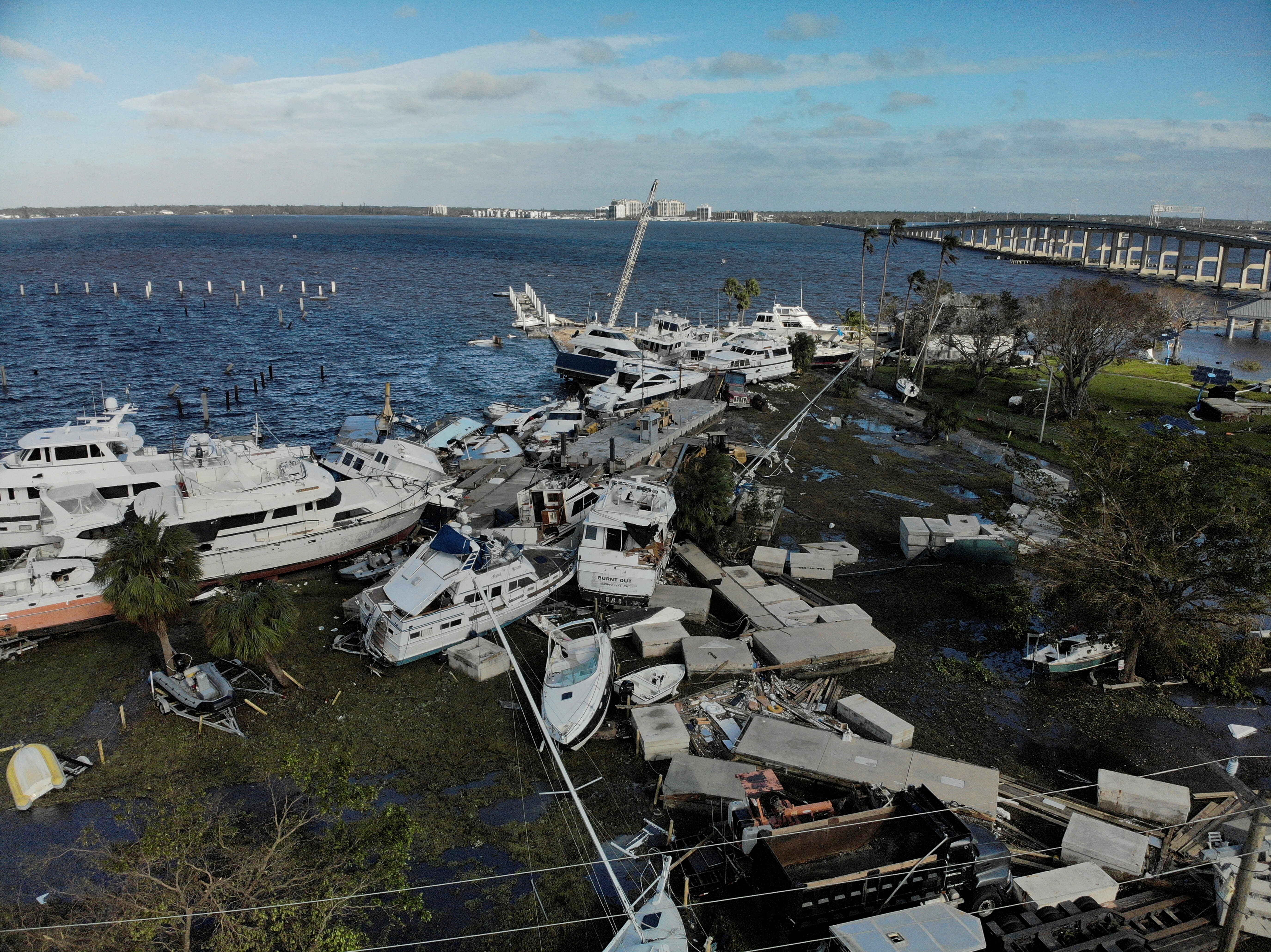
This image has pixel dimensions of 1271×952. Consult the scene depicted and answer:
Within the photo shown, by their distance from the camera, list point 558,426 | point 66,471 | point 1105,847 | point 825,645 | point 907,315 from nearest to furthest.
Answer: point 1105,847 → point 825,645 → point 66,471 → point 558,426 → point 907,315

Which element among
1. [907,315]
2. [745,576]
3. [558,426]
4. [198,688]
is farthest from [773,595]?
[907,315]

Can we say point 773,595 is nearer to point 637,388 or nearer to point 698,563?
point 698,563

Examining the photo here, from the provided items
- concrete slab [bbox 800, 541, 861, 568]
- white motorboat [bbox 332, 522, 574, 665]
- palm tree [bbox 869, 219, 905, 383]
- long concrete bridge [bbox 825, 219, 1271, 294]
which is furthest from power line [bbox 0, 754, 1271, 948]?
long concrete bridge [bbox 825, 219, 1271, 294]

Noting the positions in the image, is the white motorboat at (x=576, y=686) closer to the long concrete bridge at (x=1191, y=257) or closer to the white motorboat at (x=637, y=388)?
the white motorboat at (x=637, y=388)

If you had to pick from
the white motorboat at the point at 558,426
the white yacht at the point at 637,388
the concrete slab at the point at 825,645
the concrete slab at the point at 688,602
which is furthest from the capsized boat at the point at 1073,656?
the white yacht at the point at 637,388

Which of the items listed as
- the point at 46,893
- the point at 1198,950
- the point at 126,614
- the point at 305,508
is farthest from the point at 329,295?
the point at 1198,950
